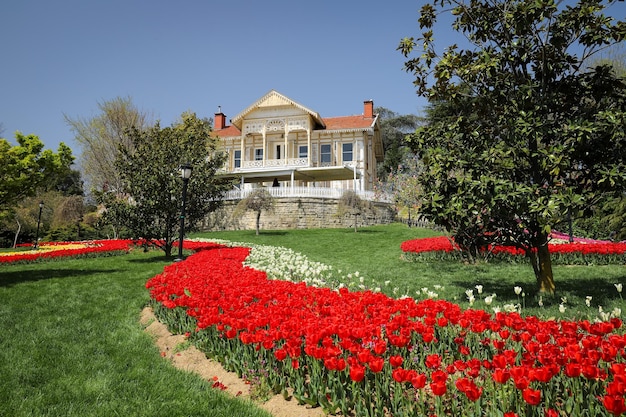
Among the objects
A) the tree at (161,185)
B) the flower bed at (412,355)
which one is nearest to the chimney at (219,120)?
the tree at (161,185)

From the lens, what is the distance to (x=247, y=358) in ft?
13.0

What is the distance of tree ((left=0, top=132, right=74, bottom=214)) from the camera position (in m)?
11.1

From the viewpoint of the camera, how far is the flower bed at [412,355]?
2.63 metres

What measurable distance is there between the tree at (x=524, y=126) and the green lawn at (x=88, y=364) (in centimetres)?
501

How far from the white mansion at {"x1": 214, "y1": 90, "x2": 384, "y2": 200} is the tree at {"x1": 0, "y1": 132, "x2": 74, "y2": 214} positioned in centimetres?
2019

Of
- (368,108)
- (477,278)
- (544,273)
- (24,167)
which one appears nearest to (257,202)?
(24,167)

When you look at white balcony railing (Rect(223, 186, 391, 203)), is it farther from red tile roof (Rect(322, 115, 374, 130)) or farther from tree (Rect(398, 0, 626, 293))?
tree (Rect(398, 0, 626, 293))

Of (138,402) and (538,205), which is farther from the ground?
(538,205)

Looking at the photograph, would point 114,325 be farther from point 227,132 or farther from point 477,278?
point 227,132

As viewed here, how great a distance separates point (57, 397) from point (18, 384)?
64 centimetres

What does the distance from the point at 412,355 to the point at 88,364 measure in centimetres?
375

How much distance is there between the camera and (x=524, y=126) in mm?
6285

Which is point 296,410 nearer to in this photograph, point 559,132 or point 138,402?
point 138,402

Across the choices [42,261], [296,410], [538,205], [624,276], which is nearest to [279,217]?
[42,261]
